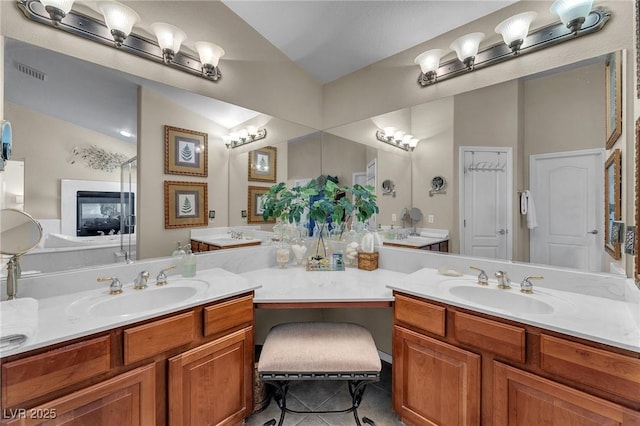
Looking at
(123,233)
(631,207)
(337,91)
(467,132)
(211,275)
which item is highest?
(337,91)

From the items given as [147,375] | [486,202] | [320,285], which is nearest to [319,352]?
[320,285]

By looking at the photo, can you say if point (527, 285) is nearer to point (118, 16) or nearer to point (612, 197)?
point (612, 197)

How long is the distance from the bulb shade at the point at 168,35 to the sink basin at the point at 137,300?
1.45 metres

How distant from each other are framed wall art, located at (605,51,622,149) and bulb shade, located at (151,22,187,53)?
7.81 feet

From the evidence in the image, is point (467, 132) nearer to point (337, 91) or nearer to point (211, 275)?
point (337, 91)

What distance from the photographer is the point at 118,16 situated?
1.41 meters

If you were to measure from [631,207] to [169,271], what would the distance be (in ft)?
8.21

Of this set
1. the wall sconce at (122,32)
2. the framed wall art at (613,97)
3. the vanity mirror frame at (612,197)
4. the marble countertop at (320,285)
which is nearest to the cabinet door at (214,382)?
the marble countertop at (320,285)

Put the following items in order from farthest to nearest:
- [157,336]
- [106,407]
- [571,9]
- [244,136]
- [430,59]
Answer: [244,136] < [430,59] < [571,9] < [157,336] < [106,407]

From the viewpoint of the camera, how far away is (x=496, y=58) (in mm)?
1681

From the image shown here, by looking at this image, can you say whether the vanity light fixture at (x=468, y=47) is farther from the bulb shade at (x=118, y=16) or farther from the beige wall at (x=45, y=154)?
the beige wall at (x=45, y=154)

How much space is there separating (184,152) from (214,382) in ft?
4.59

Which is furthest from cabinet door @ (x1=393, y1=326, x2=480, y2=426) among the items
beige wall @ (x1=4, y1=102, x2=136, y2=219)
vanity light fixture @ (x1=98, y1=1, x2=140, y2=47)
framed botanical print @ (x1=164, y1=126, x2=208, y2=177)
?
vanity light fixture @ (x1=98, y1=1, x2=140, y2=47)

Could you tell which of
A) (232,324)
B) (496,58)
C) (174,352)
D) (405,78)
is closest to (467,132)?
(496,58)
